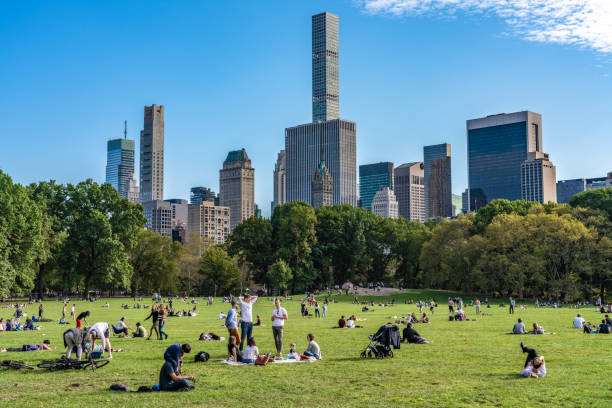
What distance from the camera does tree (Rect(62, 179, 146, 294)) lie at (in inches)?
2810

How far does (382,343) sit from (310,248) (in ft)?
229

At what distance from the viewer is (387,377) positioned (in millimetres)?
15008

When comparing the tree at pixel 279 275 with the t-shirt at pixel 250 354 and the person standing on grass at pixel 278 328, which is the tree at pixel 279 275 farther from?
the t-shirt at pixel 250 354

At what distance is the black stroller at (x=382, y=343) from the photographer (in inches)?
731

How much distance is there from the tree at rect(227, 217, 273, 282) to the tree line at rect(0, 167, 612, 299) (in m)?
0.16

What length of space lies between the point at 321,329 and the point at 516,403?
18865 mm

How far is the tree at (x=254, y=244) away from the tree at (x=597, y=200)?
4376cm

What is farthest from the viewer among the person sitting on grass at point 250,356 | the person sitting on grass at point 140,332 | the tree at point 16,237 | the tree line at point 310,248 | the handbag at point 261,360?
the tree line at point 310,248

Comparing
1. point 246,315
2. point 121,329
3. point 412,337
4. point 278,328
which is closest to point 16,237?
point 121,329

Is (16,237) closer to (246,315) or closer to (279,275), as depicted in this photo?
(279,275)

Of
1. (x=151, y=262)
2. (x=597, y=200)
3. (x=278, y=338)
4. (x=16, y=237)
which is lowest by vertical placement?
(x=278, y=338)

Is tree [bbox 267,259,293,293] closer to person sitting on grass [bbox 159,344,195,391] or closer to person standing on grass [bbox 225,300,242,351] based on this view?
person standing on grass [bbox 225,300,242,351]

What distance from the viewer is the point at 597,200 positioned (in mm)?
76625

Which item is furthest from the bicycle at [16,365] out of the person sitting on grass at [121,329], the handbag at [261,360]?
the person sitting on grass at [121,329]
